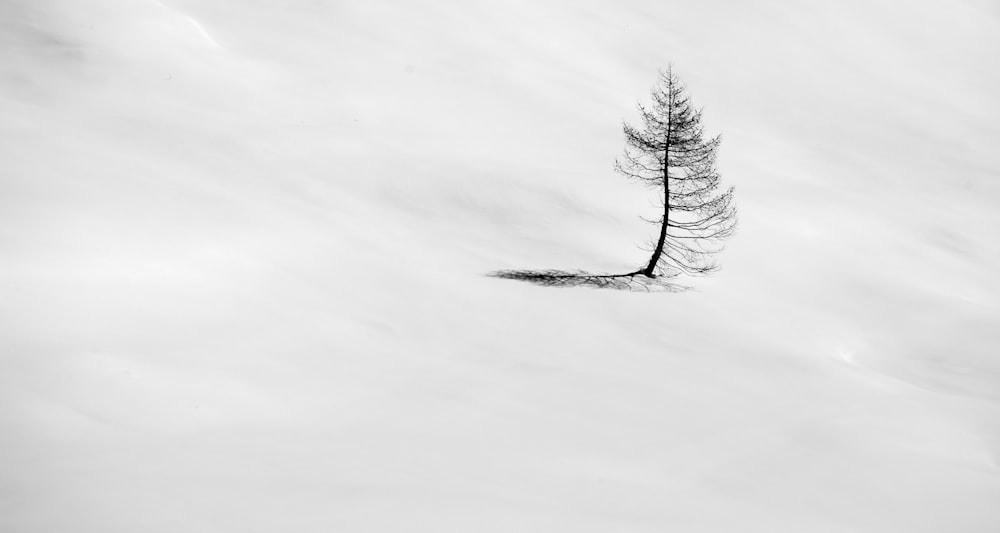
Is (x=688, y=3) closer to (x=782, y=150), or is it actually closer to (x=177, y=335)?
(x=782, y=150)

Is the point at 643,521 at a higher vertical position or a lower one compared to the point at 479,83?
lower

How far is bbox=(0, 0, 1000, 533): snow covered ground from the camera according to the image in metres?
12.6

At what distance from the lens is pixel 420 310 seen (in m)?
20.7

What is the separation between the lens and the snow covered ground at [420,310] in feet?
41.5

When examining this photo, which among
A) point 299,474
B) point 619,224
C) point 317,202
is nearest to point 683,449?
point 299,474

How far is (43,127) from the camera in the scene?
27438 mm

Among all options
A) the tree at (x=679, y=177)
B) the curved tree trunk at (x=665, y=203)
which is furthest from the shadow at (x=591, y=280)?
the tree at (x=679, y=177)

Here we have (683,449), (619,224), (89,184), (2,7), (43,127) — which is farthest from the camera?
(2,7)

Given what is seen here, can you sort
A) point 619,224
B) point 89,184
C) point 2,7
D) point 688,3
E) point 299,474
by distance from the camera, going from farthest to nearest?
1. point 688,3
2. point 2,7
3. point 619,224
4. point 89,184
5. point 299,474

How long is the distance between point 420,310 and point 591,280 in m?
7.00

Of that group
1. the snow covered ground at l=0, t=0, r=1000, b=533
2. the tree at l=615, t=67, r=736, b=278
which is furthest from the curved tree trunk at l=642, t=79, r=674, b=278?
the snow covered ground at l=0, t=0, r=1000, b=533

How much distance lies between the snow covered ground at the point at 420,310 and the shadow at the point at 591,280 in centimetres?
67

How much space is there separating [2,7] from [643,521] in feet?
131

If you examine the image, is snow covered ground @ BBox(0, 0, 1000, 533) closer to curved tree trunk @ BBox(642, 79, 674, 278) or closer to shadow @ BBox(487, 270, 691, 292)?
shadow @ BBox(487, 270, 691, 292)
